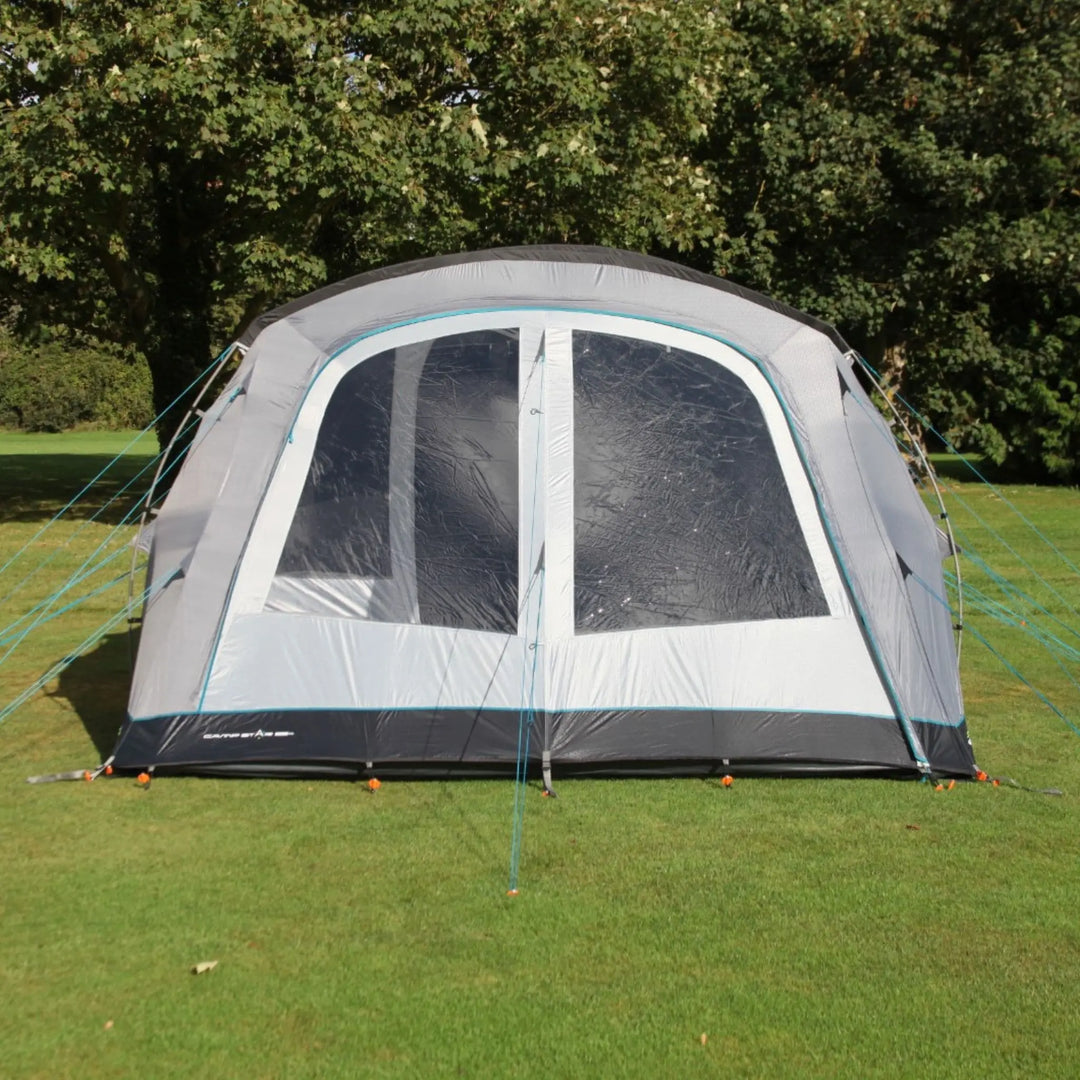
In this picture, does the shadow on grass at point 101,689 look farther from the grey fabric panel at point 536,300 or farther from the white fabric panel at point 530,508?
the grey fabric panel at point 536,300

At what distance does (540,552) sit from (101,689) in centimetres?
339

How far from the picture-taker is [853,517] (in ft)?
21.3

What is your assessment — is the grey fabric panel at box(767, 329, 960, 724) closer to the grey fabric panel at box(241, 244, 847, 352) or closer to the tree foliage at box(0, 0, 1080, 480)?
the grey fabric panel at box(241, 244, 847, 352)

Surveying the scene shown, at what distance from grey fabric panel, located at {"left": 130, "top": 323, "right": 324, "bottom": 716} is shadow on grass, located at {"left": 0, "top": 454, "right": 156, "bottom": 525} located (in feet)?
26.6

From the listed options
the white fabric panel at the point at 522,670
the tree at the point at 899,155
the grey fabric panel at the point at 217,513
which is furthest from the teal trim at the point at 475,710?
the tree at the point at 899,155

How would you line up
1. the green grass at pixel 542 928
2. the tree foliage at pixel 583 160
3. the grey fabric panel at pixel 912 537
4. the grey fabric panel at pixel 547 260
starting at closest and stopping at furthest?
the green grass at pixel 542 928, the grey fabric panel at pixel 912 537, the grey fabric panel at pixel 547 260, the tree foliage at pixel 583 160

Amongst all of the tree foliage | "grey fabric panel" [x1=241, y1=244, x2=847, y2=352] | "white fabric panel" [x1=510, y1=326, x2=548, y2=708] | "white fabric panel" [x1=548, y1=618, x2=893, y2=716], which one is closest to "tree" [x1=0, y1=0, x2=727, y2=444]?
the tree foliage

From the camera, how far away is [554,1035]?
3.94m

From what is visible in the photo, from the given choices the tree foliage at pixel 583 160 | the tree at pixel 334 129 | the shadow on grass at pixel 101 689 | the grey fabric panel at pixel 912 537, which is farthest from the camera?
the tree foliage at pixel 583 160

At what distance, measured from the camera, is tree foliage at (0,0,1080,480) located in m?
13.7

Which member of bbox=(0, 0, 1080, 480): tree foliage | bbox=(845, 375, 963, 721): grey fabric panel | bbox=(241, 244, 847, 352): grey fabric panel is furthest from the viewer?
bbox=(0, 0, 1080, 480): tree foliage

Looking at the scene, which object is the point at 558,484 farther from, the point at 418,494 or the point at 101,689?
the point at 101,689

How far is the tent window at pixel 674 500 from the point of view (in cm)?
634

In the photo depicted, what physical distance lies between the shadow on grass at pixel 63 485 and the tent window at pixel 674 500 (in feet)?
29.5
